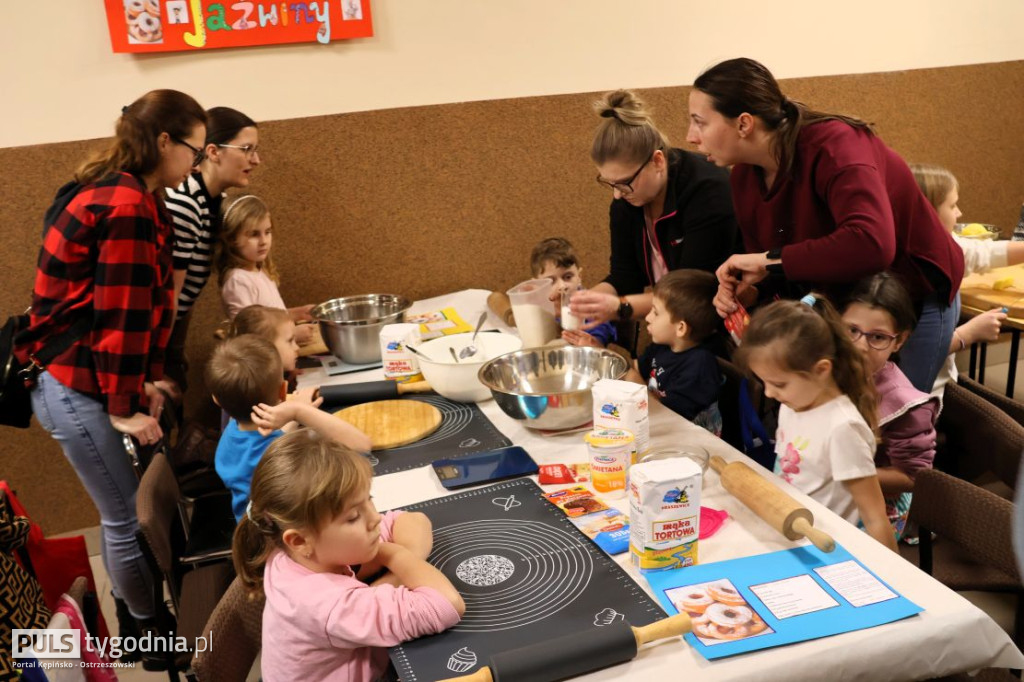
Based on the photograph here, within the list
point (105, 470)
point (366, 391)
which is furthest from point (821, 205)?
point (105, 470)

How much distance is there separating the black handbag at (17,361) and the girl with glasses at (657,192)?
1373 millimetres

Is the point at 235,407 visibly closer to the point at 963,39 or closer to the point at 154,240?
the point at 154,240

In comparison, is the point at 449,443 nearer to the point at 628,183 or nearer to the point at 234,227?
the point at 628,183

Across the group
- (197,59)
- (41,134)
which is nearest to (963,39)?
(197,59)

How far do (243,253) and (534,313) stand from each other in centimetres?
105

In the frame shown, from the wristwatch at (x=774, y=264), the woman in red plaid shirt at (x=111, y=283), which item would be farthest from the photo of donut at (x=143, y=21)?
the wristwatch at (x=774, y=264)

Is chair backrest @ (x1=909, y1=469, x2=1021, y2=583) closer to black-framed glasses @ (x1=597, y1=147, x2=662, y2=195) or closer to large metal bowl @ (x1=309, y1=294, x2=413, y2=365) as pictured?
black-framed glasses @ (x1=597, y1=147, x2=662, y2=195)

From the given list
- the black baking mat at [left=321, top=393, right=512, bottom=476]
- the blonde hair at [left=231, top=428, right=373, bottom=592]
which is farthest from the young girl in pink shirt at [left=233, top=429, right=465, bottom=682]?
the black baking mat at [left=321, top=393, right=512, bottom=476]

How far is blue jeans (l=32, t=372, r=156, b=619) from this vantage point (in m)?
2.21

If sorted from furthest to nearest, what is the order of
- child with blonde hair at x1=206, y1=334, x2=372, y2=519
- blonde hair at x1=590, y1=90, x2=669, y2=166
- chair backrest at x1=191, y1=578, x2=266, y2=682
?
blonde hair at x1=590, y1=90, x2=669, y2=166
child with blonde hair at x1=206, y1=334, x2=372, y2=519
chair backrest at x1=191, y1=578, x2=266, y2=682

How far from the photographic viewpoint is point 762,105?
1.96 m

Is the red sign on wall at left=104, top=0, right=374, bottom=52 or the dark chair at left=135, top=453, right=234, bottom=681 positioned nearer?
the dark chair at left=135, top=453, right=234, bottom=681

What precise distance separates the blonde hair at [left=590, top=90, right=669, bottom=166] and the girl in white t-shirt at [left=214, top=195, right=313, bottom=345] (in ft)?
3.85

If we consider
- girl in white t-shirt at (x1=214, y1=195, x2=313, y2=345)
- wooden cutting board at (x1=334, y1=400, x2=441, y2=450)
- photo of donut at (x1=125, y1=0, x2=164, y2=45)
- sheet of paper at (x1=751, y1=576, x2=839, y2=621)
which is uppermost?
photo of donut at (x1=125, y1=0, x2=164, y2=45)
